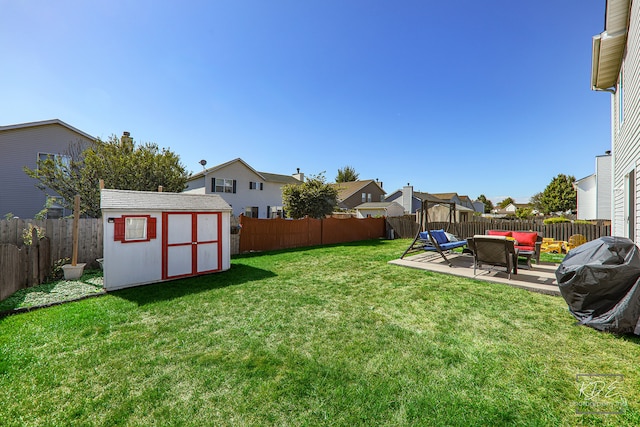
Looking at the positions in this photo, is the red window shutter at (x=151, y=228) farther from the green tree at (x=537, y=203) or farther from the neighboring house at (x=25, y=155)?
the green tree at (x=537, y=203)

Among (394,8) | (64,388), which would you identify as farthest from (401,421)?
(394,8)

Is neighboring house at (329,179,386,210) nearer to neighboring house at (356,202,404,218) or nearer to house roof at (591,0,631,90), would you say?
neighboring house at (356,202,404,218)

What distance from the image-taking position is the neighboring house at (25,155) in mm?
13594

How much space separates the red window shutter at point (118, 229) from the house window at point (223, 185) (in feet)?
51.6

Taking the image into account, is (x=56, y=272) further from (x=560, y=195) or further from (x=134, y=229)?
(x=560, y=195)

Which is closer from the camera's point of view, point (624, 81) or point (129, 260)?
point (624, 81)

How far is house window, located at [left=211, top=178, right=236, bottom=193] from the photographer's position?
2116 cm

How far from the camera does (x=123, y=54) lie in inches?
344

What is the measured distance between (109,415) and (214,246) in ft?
18.9

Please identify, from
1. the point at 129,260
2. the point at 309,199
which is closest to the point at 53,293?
the point at 129,260

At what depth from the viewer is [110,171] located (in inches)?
454

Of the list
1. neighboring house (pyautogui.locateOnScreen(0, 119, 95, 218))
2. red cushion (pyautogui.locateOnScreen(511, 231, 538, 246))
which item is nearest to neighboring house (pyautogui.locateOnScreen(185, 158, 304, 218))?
neighboring house (pyautogui.locateOnScreen(0, 119, 95, 218))

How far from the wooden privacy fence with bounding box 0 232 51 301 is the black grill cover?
409 inches

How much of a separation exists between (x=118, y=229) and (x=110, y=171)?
771 centimetres
